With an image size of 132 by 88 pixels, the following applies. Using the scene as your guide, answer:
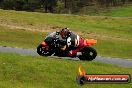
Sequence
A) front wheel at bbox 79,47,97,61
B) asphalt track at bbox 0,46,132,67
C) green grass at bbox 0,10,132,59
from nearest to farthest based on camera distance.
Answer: front wheel at bbox 79,47,97,61, asphalt track at bbox 0,46,132,67, green grass at bbox 0,10,132,59

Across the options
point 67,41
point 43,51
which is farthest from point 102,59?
point 43,51

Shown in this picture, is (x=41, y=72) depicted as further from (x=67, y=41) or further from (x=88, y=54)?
(x=88, y=54)

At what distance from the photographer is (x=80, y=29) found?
45.7 m

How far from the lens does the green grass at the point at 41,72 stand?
61.7 feet

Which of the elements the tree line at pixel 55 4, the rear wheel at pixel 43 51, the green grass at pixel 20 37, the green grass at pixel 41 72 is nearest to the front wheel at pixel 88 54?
the green grass at pixel 41 72

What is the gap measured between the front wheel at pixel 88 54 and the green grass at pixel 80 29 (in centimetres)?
746

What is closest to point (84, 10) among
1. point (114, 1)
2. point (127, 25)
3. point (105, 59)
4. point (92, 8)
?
point (92, 8)

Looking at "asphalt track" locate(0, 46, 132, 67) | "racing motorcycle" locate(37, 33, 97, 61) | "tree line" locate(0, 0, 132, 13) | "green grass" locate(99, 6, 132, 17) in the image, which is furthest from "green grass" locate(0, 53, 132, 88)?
"tree line" locate(0, 0, 132, 13)

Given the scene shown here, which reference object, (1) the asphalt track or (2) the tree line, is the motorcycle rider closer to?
(1) the asphalt track

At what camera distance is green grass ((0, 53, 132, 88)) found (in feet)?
61.7

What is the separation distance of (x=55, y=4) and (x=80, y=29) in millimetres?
58735

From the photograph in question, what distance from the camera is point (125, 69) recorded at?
2442 centimetres

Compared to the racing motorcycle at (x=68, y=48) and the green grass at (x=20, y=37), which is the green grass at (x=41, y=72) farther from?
the green grass at (x=20, y=37)

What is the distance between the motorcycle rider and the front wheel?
51cm
